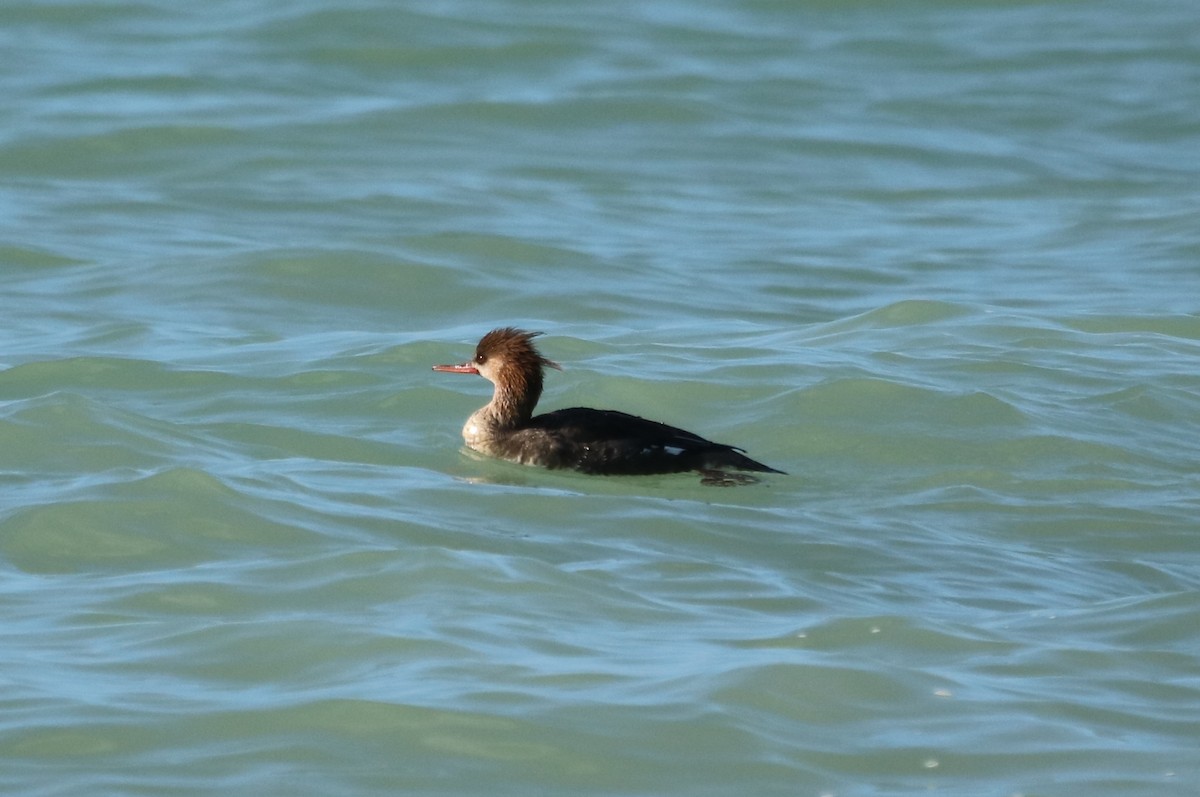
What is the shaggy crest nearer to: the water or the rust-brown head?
the rust-brown head

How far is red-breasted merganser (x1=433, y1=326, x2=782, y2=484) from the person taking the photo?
8.85 metres

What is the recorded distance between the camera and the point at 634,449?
8.88 metres

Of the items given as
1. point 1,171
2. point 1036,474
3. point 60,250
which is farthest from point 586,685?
point 1,171

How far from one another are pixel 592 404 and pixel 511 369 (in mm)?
1182

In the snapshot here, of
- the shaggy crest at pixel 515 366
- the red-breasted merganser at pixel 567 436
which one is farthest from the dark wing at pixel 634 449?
the shaggy crest at pixel 515 366

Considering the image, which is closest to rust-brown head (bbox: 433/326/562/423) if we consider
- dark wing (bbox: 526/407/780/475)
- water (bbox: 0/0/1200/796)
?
water (bbox: 0/0/1200/796)

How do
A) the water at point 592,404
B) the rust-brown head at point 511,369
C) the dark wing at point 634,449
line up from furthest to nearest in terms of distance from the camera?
the rust-brown head at point 511,369
the dark wing at point 634,449
the water at point 592,404

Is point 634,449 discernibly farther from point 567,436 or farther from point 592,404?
point 592,404

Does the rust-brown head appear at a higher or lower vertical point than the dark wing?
higher

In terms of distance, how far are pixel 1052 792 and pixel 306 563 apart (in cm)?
297

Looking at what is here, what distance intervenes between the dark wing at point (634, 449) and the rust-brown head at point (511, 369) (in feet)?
2.08

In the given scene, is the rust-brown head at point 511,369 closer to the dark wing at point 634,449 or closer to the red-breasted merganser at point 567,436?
the red-breasted merganser at point 567,436

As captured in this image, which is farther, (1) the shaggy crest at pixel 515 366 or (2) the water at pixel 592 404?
(1) the shaggy crest at pixel 515 366

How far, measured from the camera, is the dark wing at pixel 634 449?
29.0ft
